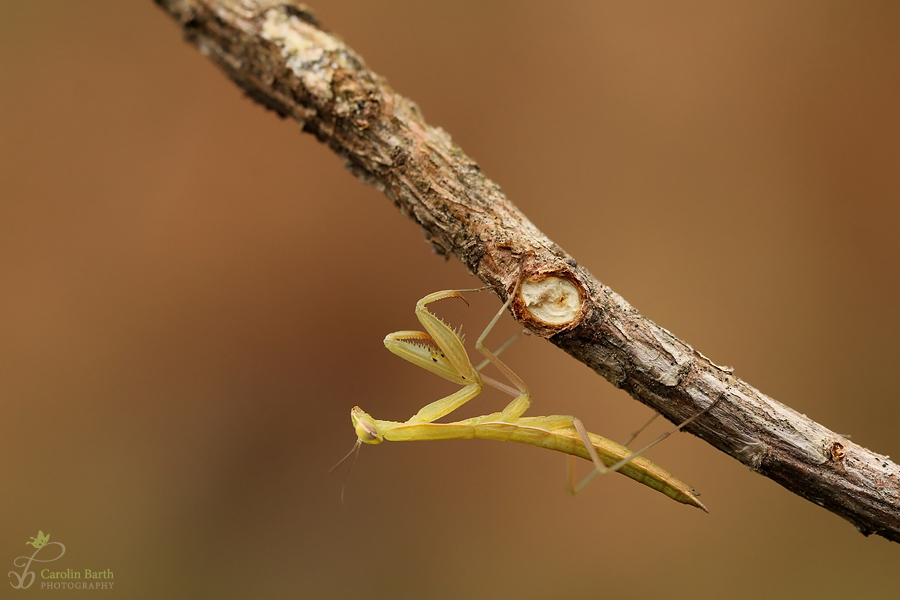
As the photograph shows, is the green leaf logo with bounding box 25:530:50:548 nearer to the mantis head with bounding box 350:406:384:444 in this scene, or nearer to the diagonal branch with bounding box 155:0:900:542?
the mantis head with bounding box 350:406:384:444

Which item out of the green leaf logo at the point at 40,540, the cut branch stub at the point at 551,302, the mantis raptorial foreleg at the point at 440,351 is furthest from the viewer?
the green leaf logo at the point at 40,540

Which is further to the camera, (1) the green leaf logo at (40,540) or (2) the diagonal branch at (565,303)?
(1) the green leaf logo at (40,540)

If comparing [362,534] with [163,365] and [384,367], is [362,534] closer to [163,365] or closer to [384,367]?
[384,367]

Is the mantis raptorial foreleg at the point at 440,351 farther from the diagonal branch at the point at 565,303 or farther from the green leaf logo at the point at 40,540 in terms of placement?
the green leaf logo at the point at 40,540

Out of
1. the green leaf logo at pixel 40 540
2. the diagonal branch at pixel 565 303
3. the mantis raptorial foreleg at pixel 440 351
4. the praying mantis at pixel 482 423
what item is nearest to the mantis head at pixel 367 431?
the praying mantis at pixel 482 423

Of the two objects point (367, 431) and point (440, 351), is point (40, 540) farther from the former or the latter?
point (440, 351)

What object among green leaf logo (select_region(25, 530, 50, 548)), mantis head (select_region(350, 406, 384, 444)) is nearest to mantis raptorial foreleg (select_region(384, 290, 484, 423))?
mantis head (select_region(350, 406, 384, 444))
